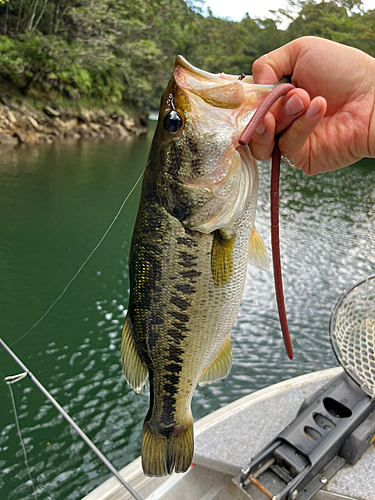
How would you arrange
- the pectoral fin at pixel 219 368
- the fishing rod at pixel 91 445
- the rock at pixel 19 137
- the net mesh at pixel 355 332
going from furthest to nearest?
the rock at pixel 19 137, the net mesh at pixel 355 332, the fishing rod at pixel 91 445, the pectoral fin at pixel 219 368

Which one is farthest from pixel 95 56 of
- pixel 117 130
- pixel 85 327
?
pixel 85 327

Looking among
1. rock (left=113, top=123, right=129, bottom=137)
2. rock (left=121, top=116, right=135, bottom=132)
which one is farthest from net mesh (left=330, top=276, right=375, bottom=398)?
rock (left=121, top=116, right=135, bottom=132)

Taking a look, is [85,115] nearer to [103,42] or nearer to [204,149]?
[103,42]

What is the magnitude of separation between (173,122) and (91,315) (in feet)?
17.8

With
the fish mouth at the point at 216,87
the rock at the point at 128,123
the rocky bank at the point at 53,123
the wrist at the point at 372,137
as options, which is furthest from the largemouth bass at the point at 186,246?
the rock at the point at 128,123

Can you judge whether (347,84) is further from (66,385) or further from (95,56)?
(95,56)

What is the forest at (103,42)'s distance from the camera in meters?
19.0

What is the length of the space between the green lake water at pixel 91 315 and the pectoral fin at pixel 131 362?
283cm

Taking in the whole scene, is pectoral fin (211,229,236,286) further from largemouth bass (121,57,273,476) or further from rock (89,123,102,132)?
rock (89,123,102,132)

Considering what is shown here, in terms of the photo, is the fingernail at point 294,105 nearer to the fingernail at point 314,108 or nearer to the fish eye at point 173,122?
the fingernail at point 314,108

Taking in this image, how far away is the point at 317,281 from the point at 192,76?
7.53 meters

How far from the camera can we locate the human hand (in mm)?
1452

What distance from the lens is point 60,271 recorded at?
7.57m

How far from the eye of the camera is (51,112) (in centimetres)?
2166
